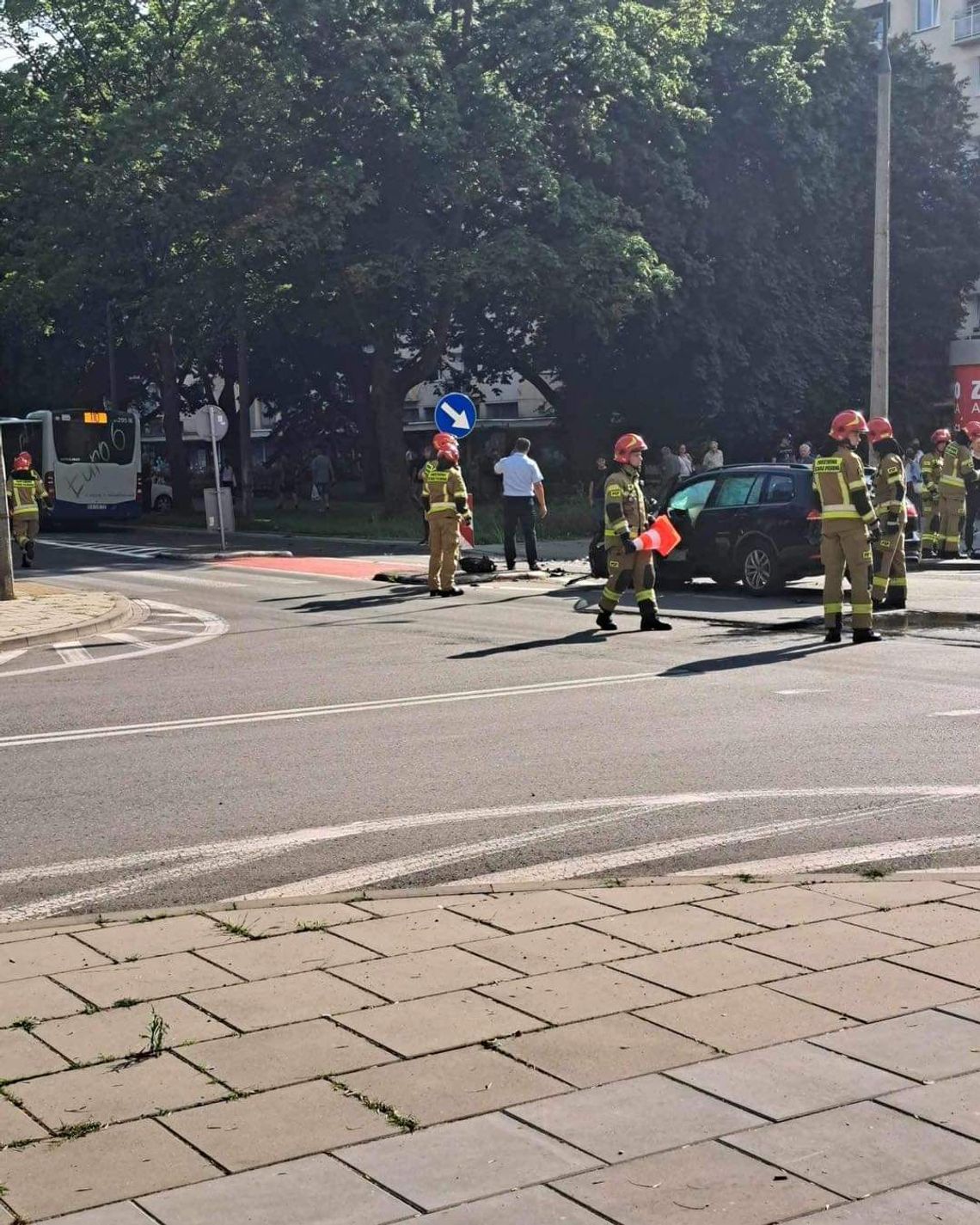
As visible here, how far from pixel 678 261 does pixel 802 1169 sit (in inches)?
1603

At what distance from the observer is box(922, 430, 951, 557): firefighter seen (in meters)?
26.7

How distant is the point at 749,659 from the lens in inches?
557

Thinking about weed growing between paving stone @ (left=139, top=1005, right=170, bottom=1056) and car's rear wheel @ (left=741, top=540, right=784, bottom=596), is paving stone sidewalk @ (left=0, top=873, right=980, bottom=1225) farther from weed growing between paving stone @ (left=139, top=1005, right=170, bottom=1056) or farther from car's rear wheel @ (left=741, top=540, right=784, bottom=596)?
car's rear wheel @ (left=741, top=540, right=784, bottom=596)

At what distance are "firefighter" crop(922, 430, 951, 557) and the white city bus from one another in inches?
977

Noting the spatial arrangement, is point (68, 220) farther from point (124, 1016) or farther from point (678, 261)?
point (124, 1016)

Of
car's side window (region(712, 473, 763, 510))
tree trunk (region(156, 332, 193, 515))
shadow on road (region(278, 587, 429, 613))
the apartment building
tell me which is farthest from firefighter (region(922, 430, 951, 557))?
the apartment building

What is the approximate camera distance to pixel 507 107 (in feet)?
124

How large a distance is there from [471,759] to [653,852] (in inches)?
102

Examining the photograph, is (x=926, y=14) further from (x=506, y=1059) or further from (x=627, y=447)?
(x=506, y=1059)

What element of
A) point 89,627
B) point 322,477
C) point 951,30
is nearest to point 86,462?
point 322,477

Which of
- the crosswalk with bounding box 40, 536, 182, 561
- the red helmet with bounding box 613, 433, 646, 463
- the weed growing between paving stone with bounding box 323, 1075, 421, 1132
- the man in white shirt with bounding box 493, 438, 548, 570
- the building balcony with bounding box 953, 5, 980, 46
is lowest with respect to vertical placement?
the crosswalk with bounding box 40, 536, 182, 561

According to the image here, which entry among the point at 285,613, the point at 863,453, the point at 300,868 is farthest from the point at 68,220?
the point at 300,868

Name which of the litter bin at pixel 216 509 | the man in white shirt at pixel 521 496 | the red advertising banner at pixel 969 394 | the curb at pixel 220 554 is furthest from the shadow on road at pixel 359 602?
the red advertising banner at pixel 969 394

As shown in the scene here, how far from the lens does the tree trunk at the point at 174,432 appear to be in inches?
1925
